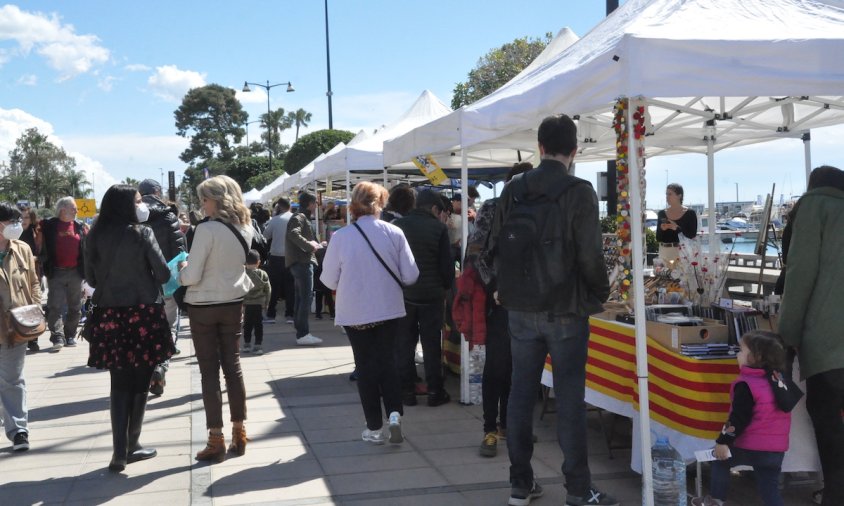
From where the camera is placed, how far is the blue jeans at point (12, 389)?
17.8 ft

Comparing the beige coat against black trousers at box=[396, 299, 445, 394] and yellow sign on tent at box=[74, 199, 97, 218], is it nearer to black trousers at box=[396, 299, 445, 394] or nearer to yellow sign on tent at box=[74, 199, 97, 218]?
black trousers at box=[396, 299, 445, 394]

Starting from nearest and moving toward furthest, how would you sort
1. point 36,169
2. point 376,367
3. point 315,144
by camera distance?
point 376,367 → point 315,144 → point 36,169

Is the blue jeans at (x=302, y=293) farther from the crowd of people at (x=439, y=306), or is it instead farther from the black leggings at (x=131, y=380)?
the black leggings at (x=131, y=380)

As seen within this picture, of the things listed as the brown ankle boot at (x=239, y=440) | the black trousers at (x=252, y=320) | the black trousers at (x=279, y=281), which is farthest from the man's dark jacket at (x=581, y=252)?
the black trousers at (x=279, y=281)

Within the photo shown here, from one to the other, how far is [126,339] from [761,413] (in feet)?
12.2

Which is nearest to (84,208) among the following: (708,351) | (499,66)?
(499,66)

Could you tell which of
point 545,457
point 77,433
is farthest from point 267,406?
point 545,457

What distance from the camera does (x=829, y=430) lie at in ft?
12.8

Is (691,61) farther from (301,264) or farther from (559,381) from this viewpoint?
(301,264)

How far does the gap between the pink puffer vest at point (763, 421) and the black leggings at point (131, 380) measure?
3572 millimetres

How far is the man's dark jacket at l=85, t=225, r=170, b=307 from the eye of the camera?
5.04 meters

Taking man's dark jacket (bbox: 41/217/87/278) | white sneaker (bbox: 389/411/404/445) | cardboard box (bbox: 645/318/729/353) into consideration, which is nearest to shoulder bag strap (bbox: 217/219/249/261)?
white sneaker (bbox: 389/411/404/445)

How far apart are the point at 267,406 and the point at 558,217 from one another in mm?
3942

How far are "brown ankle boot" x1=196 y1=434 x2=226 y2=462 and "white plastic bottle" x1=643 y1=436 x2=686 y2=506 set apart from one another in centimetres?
277
